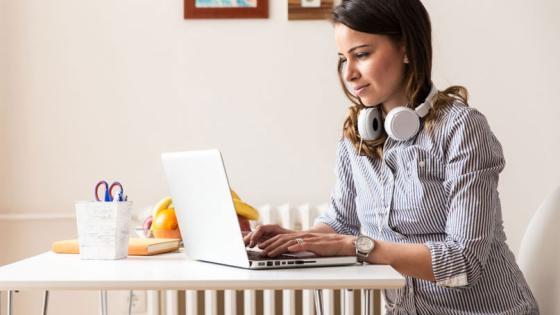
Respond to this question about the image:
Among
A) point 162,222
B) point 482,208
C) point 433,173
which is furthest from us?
point 162,222

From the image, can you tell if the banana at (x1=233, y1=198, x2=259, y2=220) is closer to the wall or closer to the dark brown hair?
the dark brown hair

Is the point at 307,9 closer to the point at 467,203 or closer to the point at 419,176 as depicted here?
the point at 419,176

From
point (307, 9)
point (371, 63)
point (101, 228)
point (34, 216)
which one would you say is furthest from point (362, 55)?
point (34, 216)

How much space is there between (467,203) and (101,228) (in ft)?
2.16

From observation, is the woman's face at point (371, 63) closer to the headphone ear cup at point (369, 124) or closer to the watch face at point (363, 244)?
the headphone ear cup at point (369, 124)

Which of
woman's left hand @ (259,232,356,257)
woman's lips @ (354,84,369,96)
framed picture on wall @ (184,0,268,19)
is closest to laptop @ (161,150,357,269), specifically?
woman's left hand @ (259,232,356,257)

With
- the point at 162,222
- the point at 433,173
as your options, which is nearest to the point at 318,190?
the point at 162,222

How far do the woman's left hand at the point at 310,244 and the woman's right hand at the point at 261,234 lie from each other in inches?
3.9

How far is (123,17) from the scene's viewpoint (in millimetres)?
2656

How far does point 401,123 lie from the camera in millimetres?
1560

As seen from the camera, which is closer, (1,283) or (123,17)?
(1,283)

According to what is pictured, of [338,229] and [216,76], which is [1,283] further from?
[216,76]

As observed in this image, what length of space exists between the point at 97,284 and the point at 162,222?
24.0 inches

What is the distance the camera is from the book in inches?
62.8
